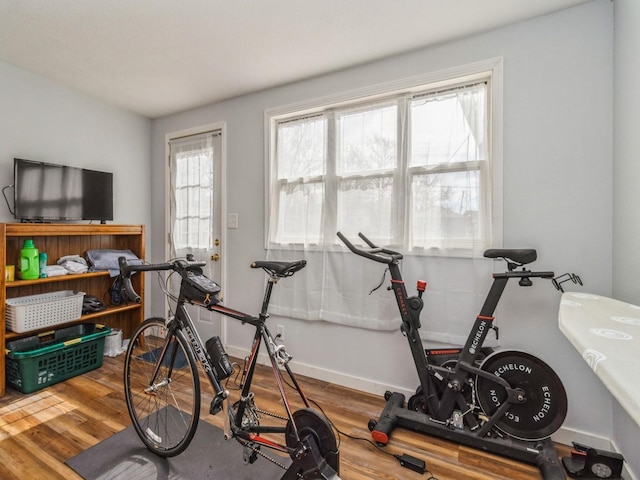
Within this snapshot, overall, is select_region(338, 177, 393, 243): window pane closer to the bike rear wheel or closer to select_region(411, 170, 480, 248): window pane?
select_region(411, 170, 480, 248): window pane

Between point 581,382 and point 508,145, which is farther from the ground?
point 508,145

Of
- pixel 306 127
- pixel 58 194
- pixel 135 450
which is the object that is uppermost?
pixel 306 127

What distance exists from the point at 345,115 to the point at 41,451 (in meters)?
2.84

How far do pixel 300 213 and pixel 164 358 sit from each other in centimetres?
147

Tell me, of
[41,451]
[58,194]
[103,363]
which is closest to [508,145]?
[41,451]

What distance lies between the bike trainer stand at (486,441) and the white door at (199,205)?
6.29 ft

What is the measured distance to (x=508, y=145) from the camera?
196 centimetres

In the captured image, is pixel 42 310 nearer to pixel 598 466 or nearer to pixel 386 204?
pixel 386 204

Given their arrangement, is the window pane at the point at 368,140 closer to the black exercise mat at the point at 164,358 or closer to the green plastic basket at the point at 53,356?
the black exercise mat at the point at 164,358

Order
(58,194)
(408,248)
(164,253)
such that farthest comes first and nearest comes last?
(164,253)
(58,194)
(408,248)

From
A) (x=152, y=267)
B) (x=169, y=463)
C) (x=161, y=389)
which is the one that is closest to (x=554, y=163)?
(x=152, y=267)

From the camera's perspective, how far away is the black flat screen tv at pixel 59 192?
2.48 metres

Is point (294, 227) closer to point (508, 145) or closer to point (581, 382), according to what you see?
point (508, 145)

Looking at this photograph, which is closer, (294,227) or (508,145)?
(508,145)
